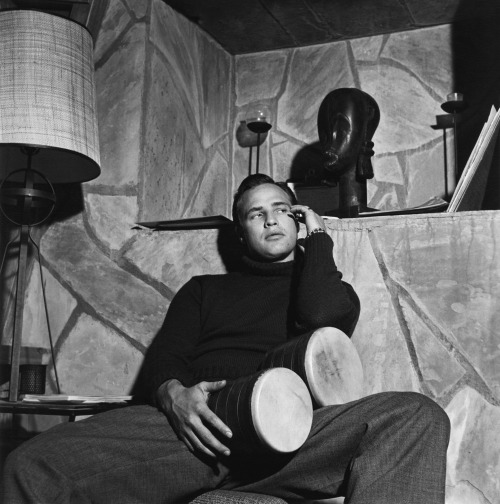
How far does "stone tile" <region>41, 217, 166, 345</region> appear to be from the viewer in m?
2.57

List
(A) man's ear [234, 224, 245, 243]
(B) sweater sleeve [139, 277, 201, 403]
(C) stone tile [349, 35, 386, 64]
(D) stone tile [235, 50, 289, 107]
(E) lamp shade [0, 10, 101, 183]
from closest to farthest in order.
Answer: (B) sweater sleeve [139, 277, 201, 403] → (E) lamp shade [0, 10, 101, 183] → (A) man's ear [234, 224, 245, 243] → (C) stone tile [349, 35, 386, 64] → (D) stone tile [235, 50, 289, 107]

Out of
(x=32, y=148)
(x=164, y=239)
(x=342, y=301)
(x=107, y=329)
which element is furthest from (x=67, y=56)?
(x=342, y=301)

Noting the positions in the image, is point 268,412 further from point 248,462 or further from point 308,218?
point 308,218

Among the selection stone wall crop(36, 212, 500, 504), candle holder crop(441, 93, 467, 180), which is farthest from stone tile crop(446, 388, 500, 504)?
candle holder crop(441, 93, 467, 180)

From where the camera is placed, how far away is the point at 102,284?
270 cm

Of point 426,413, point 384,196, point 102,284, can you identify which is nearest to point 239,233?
point 102,284

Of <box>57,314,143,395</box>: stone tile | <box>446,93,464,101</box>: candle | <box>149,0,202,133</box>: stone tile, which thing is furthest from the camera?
<box>446,93,464,101</box>: candle

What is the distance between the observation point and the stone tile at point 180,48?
311 centimetres

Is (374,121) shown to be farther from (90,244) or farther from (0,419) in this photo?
(0,419)

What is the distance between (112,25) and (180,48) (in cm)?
38

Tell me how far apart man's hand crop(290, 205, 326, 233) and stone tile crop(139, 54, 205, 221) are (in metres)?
0.82

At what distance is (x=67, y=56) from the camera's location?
91.5 inches

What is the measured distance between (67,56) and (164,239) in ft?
2.24

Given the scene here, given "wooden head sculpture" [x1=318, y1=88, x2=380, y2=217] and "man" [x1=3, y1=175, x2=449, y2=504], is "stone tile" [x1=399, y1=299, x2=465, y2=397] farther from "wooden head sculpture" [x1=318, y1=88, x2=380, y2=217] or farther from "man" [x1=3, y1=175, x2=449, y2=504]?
"wooden head sculpture" [x1=318, y1=88, x2=380, y2=217]
